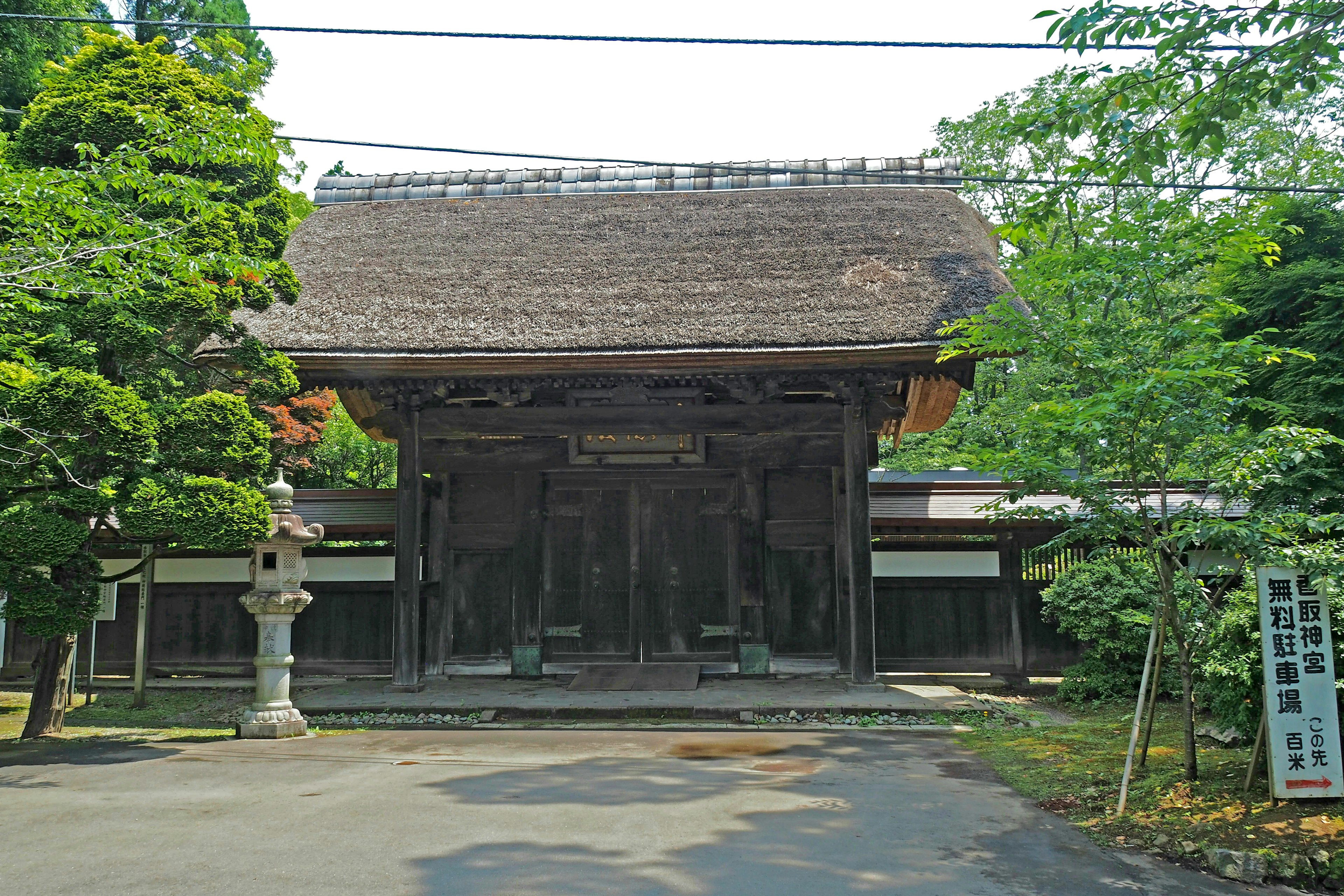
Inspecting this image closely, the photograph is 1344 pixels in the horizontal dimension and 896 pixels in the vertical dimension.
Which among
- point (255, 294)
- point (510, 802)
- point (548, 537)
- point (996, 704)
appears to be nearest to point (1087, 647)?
point (996, 704)

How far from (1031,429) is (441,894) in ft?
14.7

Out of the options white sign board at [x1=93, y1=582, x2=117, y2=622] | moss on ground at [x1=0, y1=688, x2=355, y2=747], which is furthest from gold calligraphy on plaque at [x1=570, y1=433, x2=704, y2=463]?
white sign board at [x1=93, y1=582, x2=117, y2=622]

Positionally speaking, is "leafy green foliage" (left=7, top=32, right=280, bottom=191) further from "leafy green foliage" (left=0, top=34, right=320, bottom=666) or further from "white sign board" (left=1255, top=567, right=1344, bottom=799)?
"white sign board" (left=1255, top=567, right=1344, bottom=799)

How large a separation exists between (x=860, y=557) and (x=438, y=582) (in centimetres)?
509

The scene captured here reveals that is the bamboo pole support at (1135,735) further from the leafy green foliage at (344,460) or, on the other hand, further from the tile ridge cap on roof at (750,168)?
the leafy green foliage at (344,460)

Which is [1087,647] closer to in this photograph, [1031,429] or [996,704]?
[996,704]

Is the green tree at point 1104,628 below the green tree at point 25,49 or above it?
below

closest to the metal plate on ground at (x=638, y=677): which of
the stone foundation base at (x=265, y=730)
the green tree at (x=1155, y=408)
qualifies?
the stone foundation base at (x=265, y=730)

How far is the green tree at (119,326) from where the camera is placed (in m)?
6.84

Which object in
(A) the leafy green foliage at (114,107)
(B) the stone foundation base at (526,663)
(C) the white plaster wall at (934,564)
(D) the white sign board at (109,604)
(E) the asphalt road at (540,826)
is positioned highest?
(A) the leafy green foliage at (114,107)

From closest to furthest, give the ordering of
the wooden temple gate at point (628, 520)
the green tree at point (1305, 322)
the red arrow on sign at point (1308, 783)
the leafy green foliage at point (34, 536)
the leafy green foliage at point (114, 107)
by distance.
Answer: the red arrow on sign at point (1308, 783) → the leafy green foliage at point (34, 536) → the leafy green foliage at point (114, 107) → the green tree at point (1305, 322) → the wooden temple gate at point (628, 520)

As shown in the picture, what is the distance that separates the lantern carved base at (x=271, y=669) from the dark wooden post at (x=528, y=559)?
334 cm

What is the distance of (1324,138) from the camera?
20.7m

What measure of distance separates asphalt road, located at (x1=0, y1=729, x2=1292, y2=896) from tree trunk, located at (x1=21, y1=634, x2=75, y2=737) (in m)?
0.85
